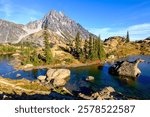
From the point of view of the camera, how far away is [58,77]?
90812mm

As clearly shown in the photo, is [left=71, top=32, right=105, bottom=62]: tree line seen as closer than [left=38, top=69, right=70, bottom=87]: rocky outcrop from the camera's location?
No

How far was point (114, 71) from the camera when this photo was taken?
106 metres

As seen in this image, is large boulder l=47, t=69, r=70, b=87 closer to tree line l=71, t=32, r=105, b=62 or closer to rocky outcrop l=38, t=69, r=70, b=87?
rocky outcrop l=38, t=69, r=70, b=87

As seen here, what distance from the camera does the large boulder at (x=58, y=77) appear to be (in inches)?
3275

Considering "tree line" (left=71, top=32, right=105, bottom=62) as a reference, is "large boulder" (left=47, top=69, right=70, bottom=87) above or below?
below

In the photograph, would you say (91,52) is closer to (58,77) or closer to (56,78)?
(58,77)

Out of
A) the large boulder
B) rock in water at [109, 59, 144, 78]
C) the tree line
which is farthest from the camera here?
the tree line

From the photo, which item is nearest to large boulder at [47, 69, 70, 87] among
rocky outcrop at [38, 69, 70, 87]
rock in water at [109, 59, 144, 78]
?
rocky outcrop at [38, 69, 70, 87]

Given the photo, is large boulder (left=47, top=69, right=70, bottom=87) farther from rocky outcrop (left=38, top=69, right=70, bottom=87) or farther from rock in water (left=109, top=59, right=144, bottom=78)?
rock in water (left=109, top=59, right=144, bottom=78)

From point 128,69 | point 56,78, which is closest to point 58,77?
point 56,78

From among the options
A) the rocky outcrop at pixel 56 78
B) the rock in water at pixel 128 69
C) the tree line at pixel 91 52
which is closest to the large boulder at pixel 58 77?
the rocky outcrop at pixel 56 78

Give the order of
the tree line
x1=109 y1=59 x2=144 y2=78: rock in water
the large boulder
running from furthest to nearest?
1. the tree line
2. x1=109 y1=59 x2=144 y2=78: rock in water
3. the large boulder

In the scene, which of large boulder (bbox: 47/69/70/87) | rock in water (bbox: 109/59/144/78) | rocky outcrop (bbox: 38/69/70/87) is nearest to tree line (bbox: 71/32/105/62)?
rock in water (bbox: 109/59/144/78)

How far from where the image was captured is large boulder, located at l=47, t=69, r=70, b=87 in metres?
83.2
